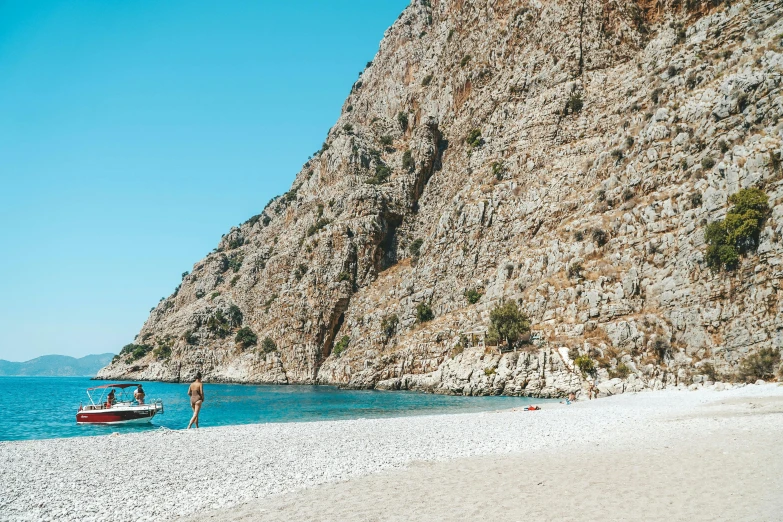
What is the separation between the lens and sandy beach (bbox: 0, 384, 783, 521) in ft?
31.4

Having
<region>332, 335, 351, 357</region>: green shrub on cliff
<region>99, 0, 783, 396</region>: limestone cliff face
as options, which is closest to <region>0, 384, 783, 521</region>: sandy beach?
<region>99, 0, 783, 396</region>: limestone cliff face

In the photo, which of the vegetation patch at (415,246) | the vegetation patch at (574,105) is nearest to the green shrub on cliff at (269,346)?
the vegetation patch at (415,246)

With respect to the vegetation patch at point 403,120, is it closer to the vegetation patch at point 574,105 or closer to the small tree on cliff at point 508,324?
the vegetation patch at point 574,105

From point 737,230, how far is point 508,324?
75.2 feet

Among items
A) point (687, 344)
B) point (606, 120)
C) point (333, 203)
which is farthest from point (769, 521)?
point (333, 203)

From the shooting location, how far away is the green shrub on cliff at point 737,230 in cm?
3856

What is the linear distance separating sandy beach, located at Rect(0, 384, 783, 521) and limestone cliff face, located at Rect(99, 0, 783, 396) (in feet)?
80.5

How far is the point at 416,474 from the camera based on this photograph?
1312 cm

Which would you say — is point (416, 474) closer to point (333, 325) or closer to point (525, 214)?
point (525, 214)

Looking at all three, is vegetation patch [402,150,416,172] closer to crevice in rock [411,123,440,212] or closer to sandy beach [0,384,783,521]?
crevice in rock [411,123,440,212]

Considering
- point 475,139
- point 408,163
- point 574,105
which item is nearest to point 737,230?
point 574,105

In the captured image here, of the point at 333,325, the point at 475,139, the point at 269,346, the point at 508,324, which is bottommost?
the point at 269,346

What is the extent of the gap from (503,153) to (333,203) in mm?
39991

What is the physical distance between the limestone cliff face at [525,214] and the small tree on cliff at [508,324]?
192 cm
